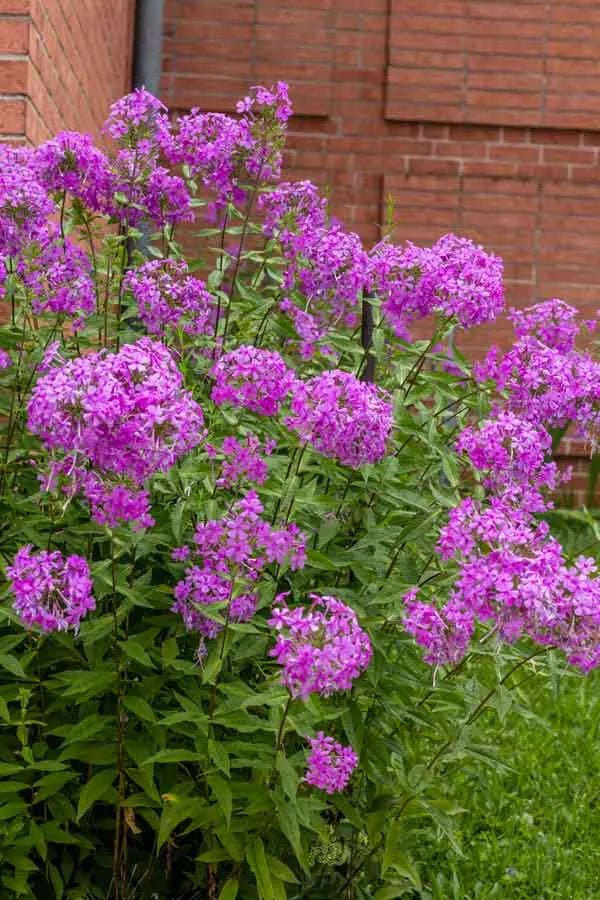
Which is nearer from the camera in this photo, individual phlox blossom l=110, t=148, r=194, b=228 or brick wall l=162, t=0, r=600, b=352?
individual phlox blossom l=110, t=148, r=194, b=228

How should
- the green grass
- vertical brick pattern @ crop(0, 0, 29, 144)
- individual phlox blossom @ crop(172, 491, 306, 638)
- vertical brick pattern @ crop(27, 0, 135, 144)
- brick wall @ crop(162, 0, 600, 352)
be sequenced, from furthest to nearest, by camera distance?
1. brick wall @ crop(162, 0, 600, 352)
2. vertical brick pattern @ crop(27, 0, 135, 144)
3. vertical brick pattern @ crop(0, 0, 29, 144)
4. the green grass
5. individual phlox blossom @ crop(172, 491, 306, 638)

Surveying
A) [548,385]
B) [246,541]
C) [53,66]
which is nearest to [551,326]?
[548,385]

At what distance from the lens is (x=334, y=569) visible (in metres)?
2.29

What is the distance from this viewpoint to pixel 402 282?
8.14 feet

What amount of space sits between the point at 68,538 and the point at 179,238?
4558 mm

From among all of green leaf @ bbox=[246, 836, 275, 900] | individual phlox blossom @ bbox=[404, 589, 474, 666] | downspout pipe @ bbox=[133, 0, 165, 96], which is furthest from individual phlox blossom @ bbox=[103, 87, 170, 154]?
downspout pipe @ bbox=[133, 0, 165, 96]

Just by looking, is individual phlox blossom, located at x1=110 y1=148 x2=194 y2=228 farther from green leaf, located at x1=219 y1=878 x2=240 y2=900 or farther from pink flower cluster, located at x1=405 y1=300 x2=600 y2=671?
green leaf, located at x1=219 y1=878 x2=240 y2=900

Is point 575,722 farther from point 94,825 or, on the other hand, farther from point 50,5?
point 50,5

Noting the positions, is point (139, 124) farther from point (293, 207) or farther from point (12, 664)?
point (12, 664)

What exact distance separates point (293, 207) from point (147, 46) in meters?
Result: 3.86

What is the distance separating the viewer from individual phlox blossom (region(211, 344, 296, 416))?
213 cm

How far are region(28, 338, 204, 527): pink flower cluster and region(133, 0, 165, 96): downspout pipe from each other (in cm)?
469

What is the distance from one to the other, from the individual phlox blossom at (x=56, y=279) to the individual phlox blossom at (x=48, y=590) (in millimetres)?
647

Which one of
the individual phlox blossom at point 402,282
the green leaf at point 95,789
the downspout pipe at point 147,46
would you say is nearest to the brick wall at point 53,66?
the downspout pipe at point 147,46
